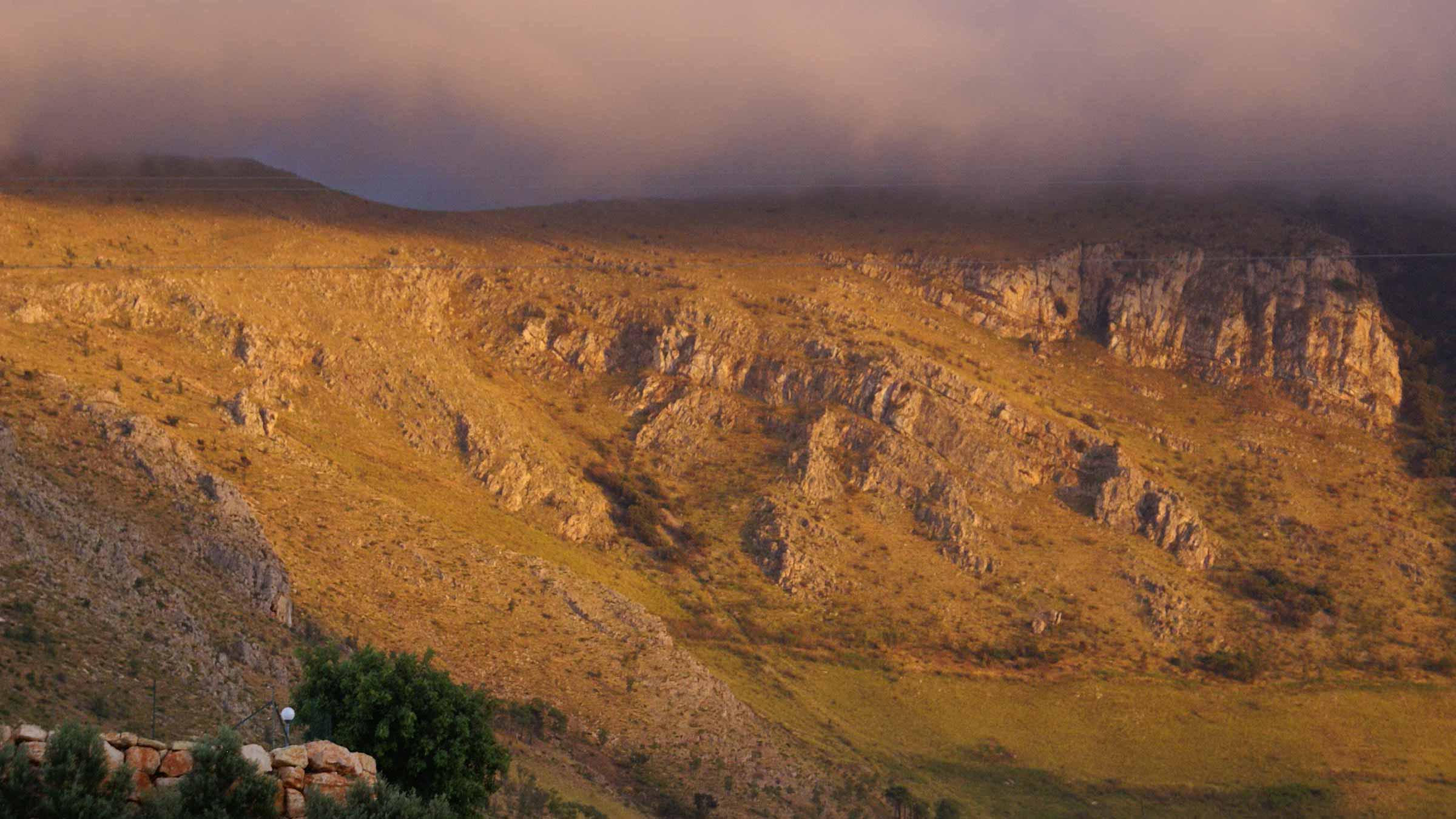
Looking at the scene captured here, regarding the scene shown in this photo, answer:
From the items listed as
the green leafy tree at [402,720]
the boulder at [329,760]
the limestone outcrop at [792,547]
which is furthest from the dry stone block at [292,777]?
the limestone outcrop at [792,547]

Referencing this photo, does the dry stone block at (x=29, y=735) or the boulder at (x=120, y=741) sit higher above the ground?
the dry stone block at (x=29, y=735)

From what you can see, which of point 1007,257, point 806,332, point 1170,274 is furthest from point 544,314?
point 1170,274

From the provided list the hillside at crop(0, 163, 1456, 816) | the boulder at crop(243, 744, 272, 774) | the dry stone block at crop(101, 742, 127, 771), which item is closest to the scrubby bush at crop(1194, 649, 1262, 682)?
the hillside at crop(0, 163, 1456, 816)

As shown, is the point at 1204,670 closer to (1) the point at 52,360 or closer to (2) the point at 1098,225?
(2) the point at 1098,225

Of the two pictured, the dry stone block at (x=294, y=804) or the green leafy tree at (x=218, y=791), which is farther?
the dry stone block at (x=294, y=804)

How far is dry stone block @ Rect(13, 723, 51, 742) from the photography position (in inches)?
789

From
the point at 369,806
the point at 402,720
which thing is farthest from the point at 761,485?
the point at 369,806

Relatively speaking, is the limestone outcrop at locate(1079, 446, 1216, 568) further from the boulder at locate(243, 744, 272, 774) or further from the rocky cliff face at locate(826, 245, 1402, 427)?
the boulder at locate(243, 744, 272, 774)

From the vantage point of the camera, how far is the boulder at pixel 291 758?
21.7 m

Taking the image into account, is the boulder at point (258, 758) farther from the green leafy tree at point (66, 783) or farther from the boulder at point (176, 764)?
the green leafy tree at point (66, 783)

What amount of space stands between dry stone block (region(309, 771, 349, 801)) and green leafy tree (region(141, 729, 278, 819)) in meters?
0.85

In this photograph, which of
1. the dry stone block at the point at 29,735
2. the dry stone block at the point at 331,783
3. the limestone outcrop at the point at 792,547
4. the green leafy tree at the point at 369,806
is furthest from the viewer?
the limestone outcrop at the point at 792,547

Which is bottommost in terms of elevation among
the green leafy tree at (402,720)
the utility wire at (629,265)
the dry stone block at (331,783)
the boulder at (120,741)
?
the green leafy tree at (402,720)

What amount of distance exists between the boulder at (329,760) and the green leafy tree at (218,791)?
1.02 metres
